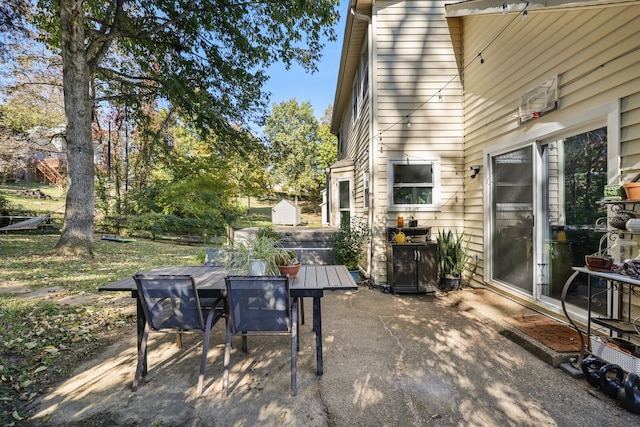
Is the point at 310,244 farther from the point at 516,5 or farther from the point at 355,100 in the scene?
the point at 516,5

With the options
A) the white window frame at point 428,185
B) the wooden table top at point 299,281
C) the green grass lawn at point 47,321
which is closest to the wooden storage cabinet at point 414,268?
the white window frame at point 428,185

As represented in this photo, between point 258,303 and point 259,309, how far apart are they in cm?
5

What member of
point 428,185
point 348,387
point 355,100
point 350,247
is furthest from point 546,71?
point 355,100

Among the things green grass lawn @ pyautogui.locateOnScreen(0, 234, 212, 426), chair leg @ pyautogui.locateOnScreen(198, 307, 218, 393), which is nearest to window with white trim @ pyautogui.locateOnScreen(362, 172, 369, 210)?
green grass lawn @ pyautogui.locateOnScreen(0, 234, 212, 426)

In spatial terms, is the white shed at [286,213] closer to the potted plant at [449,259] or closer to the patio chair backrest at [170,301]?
the potted plant at [449,259]

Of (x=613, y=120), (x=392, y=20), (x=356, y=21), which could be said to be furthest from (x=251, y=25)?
(x=613, y=120)

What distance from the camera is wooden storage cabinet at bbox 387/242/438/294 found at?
4.94 meters

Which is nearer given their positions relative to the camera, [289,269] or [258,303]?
[258,303]

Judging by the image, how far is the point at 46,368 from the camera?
2457 mm

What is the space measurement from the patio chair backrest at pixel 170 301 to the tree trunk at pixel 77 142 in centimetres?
535

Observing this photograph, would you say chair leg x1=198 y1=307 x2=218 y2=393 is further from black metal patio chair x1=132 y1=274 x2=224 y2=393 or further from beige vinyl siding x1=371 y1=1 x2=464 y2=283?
beige vinyl siding x1=371 y1=1 x2=464 y2=283

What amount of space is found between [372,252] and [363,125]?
271 centimetres

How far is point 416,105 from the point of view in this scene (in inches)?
216

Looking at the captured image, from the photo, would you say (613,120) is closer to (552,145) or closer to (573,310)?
(552,145)
